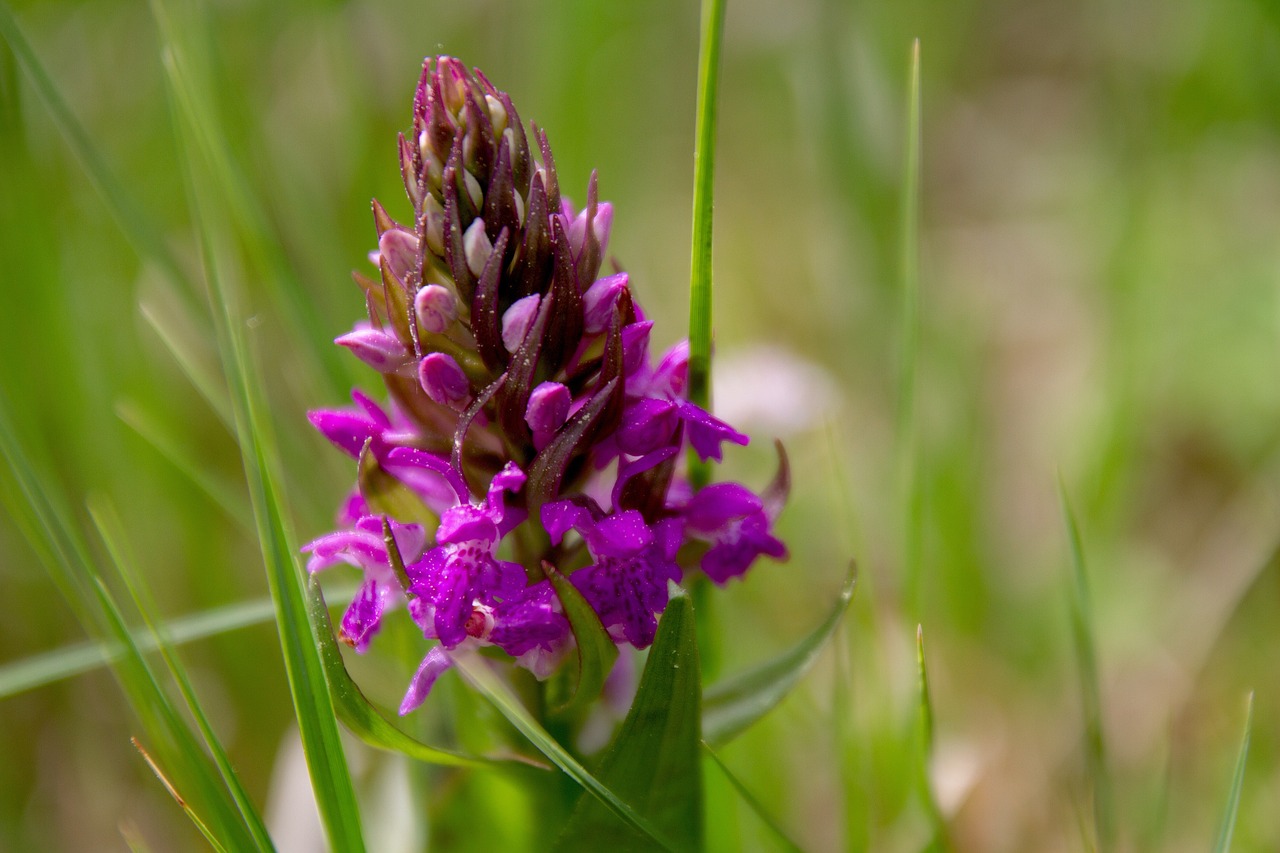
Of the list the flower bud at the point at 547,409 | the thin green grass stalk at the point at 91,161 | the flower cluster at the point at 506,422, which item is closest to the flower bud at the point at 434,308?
the flower cluster at the point at 506,422

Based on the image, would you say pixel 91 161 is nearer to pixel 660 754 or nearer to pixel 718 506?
pixel 718 506

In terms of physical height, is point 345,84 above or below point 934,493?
above

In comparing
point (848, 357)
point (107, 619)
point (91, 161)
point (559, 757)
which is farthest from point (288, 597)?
point (848, 357)

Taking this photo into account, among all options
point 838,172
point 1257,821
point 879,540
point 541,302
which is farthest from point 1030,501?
point 541,302

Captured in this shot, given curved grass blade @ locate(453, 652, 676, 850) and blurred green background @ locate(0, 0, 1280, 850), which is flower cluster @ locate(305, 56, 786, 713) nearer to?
curved grass blade @ locate(453, 652, 676, 850)

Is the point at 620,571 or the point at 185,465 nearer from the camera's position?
the point at 620,571

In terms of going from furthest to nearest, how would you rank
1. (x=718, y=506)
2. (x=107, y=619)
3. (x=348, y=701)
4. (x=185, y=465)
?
1. (x=185, y=465)
2. (x=718, y=506)
3. (x=107, y=619)
4. (x=348, y=701)

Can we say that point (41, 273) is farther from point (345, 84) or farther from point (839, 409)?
point (839, 409)
